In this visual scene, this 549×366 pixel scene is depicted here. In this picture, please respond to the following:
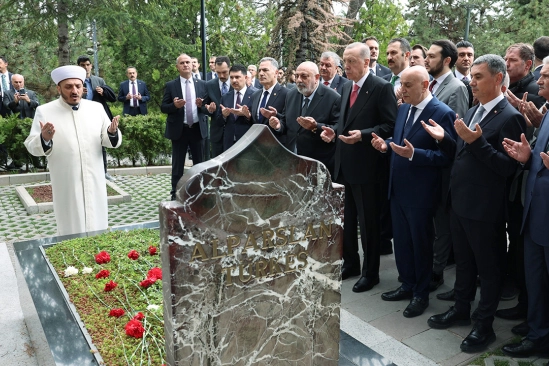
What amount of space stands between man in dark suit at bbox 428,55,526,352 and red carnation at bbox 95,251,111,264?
3156mm

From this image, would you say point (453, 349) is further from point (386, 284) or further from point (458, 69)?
point (458, 69)

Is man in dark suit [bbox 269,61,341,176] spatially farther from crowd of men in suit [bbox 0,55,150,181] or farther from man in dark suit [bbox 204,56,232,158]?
crowd of men in suit [bbox 0,55,150,181]

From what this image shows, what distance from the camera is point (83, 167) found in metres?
5.34

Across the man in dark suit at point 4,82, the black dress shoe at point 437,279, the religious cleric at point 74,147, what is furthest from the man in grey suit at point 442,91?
the man in dark suit at point 4,82

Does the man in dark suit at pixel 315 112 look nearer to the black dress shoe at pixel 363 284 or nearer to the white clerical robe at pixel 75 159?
the black dress shoe at pixel 363 284

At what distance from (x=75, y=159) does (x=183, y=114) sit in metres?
3.25

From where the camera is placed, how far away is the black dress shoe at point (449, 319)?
4.21 metres

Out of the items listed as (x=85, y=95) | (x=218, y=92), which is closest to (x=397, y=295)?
(x=218, y=92)

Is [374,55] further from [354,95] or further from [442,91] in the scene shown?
[354,95]

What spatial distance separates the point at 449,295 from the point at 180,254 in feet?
10.5

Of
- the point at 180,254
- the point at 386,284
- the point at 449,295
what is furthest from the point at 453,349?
the point at 180,254

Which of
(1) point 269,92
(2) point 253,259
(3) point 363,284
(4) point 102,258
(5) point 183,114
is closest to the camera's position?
(2) point 253,259

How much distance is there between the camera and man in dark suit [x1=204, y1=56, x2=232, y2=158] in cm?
865

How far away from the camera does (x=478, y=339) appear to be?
3875 millimetres
